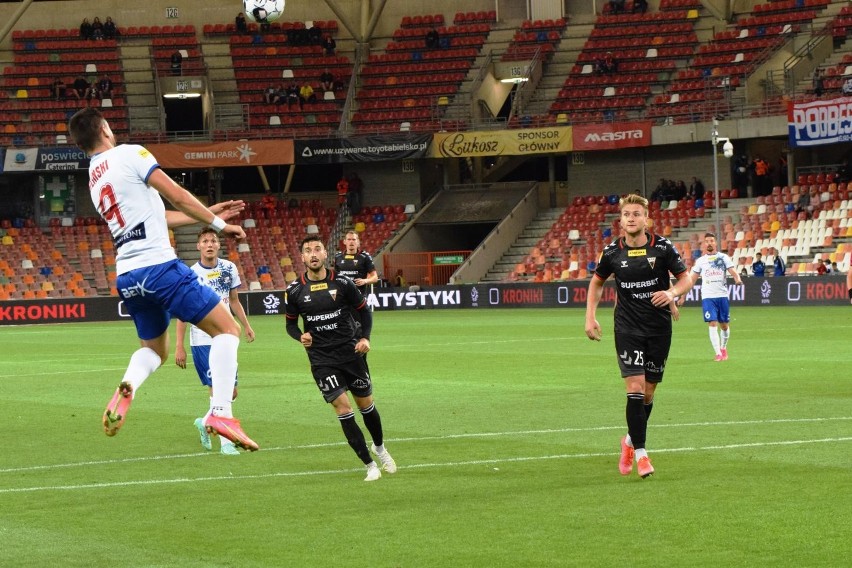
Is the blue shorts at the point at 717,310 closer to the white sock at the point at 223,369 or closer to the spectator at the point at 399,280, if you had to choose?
the white sock at the point at 223,369

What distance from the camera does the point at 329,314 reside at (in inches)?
415

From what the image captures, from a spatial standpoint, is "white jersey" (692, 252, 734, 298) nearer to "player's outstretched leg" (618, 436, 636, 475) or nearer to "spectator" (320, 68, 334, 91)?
"player's outstretched leg" (618, 436, 636, 475)

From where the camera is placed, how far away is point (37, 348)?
31.0 m

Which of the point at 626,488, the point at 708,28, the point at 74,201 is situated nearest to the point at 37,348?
the point at 626,488

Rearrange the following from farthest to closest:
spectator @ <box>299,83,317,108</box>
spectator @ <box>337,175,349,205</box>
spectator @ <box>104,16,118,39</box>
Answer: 1. spectator @ <box>104,16,118,39</box>
2. spectator @ <box>299,83,317,108</box>
3. spectator @ <box>337,175,349,205</box>

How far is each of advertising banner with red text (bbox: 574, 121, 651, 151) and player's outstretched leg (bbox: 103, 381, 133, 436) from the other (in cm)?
4534

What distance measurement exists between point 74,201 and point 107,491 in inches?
1978

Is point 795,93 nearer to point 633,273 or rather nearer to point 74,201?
point 74,201

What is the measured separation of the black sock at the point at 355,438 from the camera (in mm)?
10188

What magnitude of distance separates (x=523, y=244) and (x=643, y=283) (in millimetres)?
44476

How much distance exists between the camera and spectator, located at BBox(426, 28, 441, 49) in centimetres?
6019

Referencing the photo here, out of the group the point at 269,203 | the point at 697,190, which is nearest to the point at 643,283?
the point at 697,190

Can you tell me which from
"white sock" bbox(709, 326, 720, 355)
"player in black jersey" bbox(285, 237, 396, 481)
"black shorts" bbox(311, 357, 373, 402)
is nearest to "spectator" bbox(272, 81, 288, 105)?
"white sock" bbox(709, 326, 720, 355)

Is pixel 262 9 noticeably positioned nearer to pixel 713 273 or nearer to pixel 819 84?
pixel 819 84
